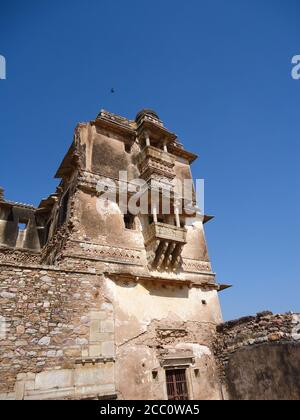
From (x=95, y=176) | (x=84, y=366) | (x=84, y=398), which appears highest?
(x=95, y=176)

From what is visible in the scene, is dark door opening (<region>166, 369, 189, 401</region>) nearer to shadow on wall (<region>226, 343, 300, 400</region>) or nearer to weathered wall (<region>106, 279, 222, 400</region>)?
weathered wall (<region>106, 279, 222, 400</region>)

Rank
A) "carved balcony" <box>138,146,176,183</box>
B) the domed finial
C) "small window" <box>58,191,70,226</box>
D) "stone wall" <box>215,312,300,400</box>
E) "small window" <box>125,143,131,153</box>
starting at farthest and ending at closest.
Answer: the domed finial
"small window" <box>125,143,131,153</box>
"carved balcony" <box>138,146,176,183</box>
"small window" <box>58,191,70,226</box>
"stone wall" <box>215,312,300,400</box>

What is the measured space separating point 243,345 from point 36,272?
768 cm

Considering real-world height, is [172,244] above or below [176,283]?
above

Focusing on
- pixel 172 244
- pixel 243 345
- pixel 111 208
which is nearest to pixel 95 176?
pixel 111 208

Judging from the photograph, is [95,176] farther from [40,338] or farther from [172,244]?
[40,338]

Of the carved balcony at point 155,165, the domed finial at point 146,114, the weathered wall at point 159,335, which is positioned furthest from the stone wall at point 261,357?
the domed finial at point 146,114

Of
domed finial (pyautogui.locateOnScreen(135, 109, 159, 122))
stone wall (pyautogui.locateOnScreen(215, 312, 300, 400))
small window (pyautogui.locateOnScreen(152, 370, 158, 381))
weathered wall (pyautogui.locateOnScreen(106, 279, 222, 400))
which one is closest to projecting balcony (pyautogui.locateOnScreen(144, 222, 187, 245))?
weathered wall (pyautogui.locateOnScreen(106, 279, 222, 400))

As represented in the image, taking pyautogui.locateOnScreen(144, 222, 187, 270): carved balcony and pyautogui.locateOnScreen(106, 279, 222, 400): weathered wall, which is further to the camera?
pyautogui.locateOnScreen(144, 222, 187, 270): carved balcony

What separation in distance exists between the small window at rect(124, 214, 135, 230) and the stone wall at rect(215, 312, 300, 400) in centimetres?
574

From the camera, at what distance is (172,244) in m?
12.3

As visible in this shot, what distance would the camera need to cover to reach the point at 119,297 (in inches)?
408

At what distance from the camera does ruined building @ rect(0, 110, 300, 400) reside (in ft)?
27.0

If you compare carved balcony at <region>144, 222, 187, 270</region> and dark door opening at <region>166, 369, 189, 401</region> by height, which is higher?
carved balcony at <region>144, 222, 187, 270</region>
